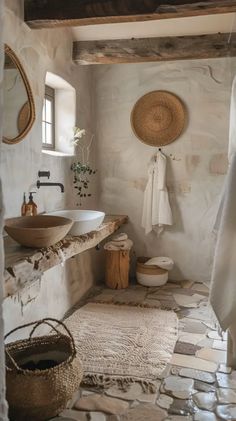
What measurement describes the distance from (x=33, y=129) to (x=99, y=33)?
1.26 metres

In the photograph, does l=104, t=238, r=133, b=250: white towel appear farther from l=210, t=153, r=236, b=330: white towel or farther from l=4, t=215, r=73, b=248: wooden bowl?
l=4, t=215, r=73, b=248: wooden bowl

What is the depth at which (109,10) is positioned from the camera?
2.11m

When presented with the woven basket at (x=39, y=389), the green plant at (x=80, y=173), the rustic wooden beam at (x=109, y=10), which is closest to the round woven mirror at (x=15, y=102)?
the rustic wooden beam at (x=109, y=10)

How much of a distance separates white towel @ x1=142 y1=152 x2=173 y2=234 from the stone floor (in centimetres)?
135

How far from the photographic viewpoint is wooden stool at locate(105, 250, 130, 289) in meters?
3.73

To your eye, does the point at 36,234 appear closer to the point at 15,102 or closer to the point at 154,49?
the point at 15,102

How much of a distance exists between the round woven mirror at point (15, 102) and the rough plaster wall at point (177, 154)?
1.74m

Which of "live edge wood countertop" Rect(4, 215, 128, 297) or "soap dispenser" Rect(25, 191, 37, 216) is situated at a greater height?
"soap dispenser" Rect(25, 191, 37, 216)

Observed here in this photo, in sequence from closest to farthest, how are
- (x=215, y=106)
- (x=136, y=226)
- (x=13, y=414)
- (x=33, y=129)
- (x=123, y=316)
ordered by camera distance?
(x=13, y=414), (x=33, y=129), (x=123, y=316), (x=215, y=106), (x=136, y=226)

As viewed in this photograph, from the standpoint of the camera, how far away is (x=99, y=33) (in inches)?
121

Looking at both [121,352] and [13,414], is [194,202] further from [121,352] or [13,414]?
[13,414]

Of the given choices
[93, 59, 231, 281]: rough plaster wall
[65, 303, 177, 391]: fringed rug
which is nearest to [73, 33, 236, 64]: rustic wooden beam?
[93, 59, 231, 281]: rough plaster wall

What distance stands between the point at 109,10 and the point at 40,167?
114 cm

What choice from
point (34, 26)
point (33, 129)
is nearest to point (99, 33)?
point (34, 26)
